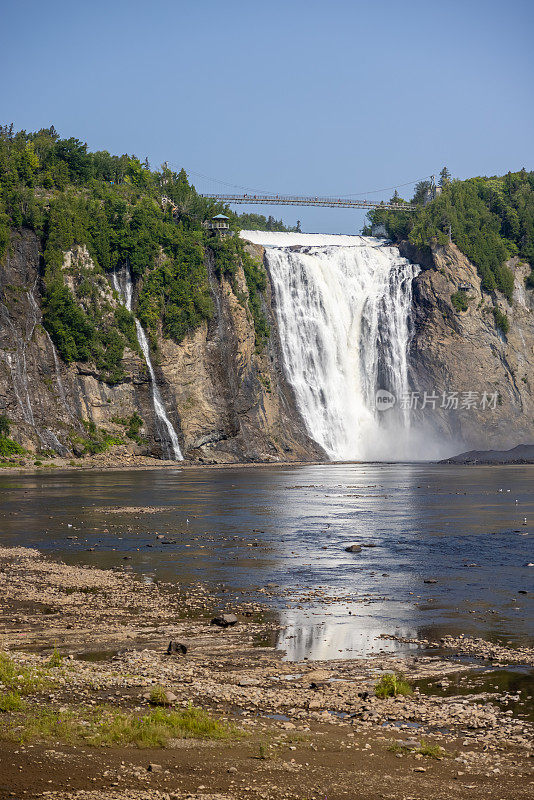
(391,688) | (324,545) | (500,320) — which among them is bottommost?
(324,545)

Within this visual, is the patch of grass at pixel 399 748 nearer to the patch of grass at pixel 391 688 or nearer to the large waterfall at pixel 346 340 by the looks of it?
the patch of grass at pixel 391 688

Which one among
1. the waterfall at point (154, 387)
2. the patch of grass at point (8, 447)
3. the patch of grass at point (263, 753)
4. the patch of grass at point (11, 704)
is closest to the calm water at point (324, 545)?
the patch of grass at point (263, 753)

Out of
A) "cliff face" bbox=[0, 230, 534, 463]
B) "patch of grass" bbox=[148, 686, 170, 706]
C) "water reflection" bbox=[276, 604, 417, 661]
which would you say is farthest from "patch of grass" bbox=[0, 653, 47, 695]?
"cliff face" bbox=[0, 230, 534, 463]

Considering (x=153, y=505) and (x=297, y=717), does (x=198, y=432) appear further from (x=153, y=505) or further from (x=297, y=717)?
(x=297, y=717)

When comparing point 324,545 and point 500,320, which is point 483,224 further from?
point 324,545

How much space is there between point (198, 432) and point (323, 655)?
66.0m

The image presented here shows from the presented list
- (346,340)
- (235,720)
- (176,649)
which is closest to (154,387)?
(346,340)

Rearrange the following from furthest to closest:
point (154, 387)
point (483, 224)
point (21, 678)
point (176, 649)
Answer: point (483, 224), point (154, 387), point (176, 649), point (21, 678)

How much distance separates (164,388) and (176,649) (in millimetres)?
66662

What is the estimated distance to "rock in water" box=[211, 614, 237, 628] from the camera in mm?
15430

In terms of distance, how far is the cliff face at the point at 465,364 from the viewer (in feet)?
323

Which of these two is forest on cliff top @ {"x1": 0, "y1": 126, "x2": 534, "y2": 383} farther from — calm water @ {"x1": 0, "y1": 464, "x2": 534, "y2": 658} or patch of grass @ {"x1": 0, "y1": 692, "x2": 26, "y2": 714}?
patch of grass @ {"x1": 0, "y1": 692, "x2": 26, "y2": 714}

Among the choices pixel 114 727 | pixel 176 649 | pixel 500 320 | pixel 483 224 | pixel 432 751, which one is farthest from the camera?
pixel 483 224

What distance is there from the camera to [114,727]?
9.91 m
